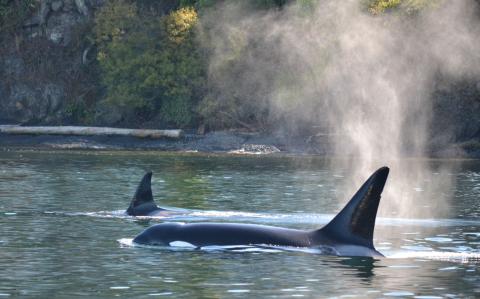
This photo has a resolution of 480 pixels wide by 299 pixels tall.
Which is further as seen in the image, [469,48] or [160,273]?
[469,48]

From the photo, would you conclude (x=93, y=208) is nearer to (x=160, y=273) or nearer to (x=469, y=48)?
(x=160, y=273)

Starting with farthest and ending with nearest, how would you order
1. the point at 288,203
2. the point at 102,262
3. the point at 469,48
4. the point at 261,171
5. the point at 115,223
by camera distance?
the point at 469,48 < the point at 261,171 < the point at 288,203 < the point at 115,223 < the point at 102,262

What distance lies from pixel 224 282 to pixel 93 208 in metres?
15.4

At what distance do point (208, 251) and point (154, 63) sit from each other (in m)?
60.6

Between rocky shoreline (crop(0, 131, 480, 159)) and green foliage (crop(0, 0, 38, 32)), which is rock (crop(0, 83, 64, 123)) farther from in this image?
rocky shoreline (crop(0, 131, 480, 159))

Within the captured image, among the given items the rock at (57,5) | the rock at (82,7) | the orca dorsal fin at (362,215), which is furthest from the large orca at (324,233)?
the rock at (57,5)

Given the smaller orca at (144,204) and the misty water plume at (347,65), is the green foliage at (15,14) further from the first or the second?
the smaller orca at (144,204)

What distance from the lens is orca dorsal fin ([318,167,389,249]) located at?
24.2 m

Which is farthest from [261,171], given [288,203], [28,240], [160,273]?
[160,273]

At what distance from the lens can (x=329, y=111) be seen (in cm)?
8050

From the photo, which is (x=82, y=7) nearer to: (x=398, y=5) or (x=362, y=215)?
(x=398, y=5)

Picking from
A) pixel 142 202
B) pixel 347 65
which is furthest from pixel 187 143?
pixel 142 202

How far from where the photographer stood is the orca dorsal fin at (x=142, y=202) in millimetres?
33969

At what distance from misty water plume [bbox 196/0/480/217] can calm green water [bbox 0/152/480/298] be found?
82.0 ft
